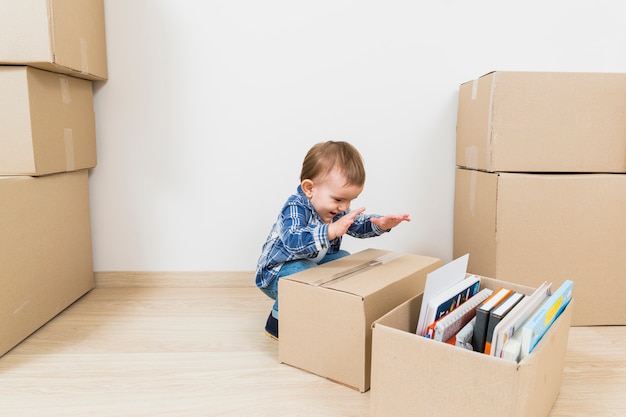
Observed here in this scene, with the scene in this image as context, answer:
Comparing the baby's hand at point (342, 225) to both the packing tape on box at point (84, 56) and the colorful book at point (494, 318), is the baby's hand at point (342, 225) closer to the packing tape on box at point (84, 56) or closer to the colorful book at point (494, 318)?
the colorful book at point (494, 318)

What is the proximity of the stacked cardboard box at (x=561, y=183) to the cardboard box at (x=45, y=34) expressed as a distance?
1003 millimetres

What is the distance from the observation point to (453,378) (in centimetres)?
66

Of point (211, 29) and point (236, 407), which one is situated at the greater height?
point (211, 29)

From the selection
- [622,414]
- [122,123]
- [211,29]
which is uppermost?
[211,29]

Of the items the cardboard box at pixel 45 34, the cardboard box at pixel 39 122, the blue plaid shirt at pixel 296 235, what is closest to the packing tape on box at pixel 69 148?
the cardboard box at pixel 39 122

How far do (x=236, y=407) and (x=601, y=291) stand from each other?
2.99 ft

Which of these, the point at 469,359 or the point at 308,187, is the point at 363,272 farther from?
the point at 469,359

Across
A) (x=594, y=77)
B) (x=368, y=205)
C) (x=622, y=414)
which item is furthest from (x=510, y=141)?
(x=622, y=414)

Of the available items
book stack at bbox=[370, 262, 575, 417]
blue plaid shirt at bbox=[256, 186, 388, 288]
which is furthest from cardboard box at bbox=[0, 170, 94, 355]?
book stack at bbox=[370, 262, 575, 417]

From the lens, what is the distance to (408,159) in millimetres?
1443

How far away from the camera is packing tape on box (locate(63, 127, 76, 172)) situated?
3.94 ft

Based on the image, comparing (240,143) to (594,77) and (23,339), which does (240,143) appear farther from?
(594,77)

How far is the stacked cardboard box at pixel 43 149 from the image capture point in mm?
986

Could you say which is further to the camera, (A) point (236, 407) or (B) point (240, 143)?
(B) point (240, 143)
